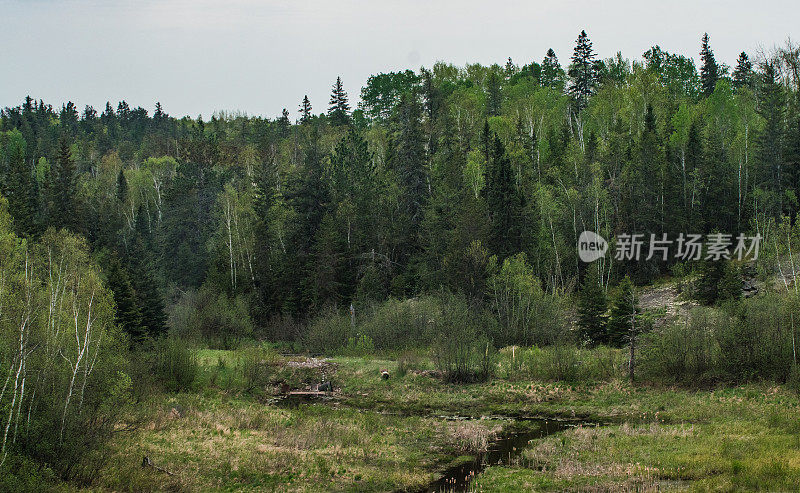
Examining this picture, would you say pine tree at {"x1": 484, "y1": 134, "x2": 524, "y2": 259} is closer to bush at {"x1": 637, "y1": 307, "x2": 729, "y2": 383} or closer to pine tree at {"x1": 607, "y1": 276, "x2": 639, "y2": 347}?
pine tree at {"x1": 607, "y1": 276, "x2": 639, "y2": 347}

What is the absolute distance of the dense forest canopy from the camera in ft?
188

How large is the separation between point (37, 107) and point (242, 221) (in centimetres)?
10811

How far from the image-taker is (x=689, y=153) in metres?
61.8

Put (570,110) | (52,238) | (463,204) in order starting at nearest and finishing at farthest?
(52,238), (463,204), (570,110)

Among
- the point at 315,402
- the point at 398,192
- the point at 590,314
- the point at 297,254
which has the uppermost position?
the point at 398,192

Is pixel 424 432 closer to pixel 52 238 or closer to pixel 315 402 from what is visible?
pixel 315 402

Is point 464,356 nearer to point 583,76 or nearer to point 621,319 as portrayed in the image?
point 621,319

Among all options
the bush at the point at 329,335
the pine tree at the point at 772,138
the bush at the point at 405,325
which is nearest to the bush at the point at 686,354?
the bush at the point at 405,325

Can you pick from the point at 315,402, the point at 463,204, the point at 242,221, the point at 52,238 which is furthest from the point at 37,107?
the point at 315,402

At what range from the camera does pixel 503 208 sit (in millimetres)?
58656

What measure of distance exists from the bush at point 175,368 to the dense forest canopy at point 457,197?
6.53 meters

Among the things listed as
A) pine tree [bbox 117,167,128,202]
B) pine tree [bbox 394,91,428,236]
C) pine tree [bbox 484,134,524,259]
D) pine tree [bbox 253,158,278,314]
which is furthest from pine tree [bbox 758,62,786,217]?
pine tree [bbox 117,167,128,202]

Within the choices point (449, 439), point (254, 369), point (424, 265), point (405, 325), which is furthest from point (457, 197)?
point (449, 439)

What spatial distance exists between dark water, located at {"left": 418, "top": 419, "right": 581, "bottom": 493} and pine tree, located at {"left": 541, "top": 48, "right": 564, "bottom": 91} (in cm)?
7218
